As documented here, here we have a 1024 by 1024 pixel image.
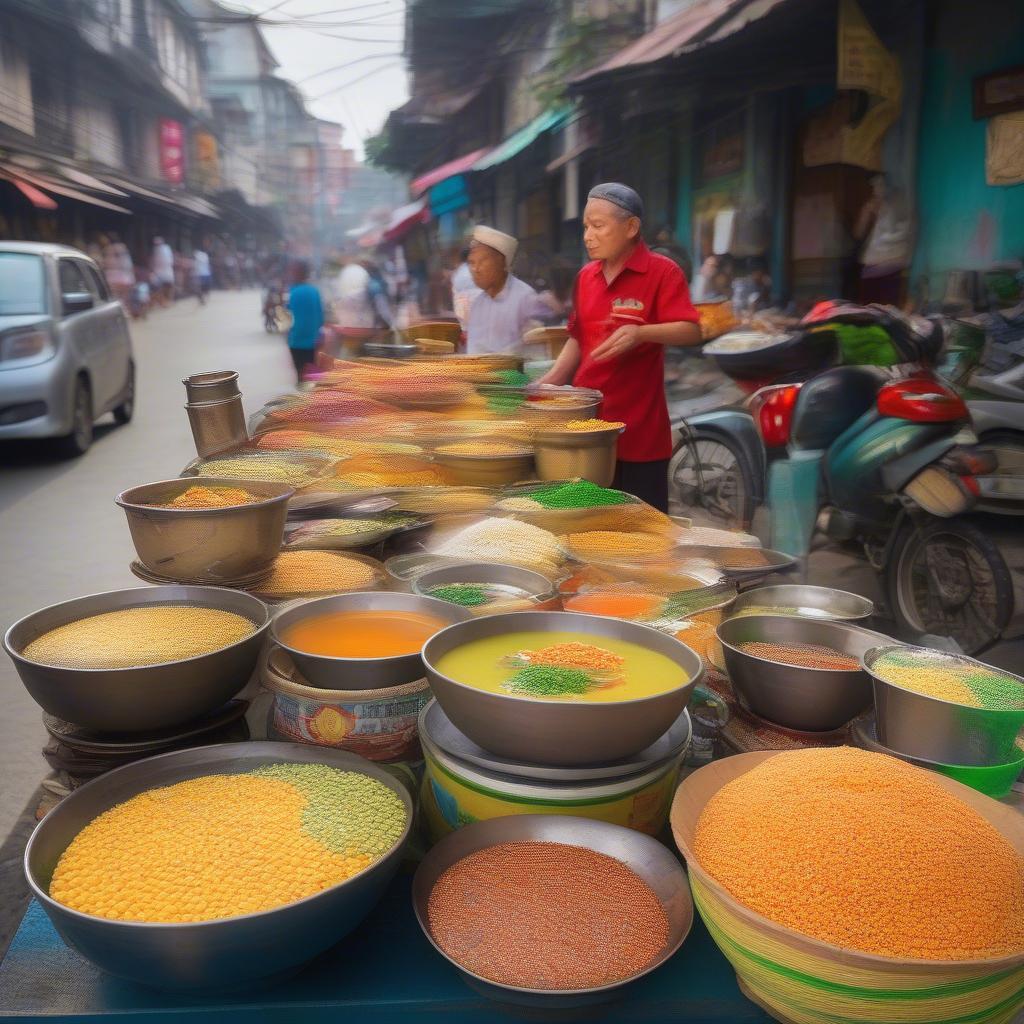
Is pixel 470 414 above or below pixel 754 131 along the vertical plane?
below

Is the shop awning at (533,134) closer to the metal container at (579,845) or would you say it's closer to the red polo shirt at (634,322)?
the red polo shirt at (634,322)

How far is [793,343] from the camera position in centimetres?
489

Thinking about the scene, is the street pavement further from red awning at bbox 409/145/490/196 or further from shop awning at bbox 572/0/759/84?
red awning at bbox 409/145/490/196

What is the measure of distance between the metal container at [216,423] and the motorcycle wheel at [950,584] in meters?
2.89

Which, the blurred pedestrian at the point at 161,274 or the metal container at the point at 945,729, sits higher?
the blurred pedestrian at the point at 161,274

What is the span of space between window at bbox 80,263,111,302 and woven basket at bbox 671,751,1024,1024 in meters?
9.44

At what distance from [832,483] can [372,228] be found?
4226cm

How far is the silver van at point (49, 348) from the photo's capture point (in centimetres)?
728

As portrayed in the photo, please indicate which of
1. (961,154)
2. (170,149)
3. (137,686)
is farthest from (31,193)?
(170,149)

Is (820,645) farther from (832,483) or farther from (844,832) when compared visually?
(832,483)

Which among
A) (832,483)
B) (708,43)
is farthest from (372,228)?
(832,483)

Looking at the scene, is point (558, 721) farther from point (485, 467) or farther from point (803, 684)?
point (485, 467)

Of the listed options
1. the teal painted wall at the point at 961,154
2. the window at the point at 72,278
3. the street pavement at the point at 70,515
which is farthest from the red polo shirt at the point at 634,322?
the window at the point at 72,278

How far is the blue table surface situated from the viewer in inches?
40.9
